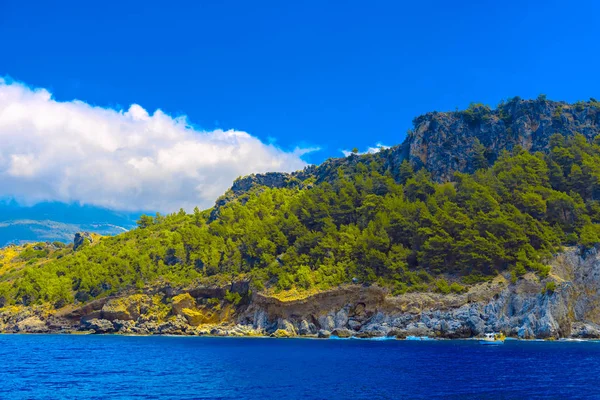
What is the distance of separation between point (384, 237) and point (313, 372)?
74451mm

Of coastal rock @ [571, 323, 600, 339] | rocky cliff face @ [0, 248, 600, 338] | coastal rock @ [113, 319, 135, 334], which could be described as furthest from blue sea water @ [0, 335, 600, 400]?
coastal rock @ [113, 319, 135, 334]

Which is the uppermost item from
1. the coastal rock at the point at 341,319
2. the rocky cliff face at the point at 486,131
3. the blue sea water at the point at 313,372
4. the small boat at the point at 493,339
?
the rocky cliff face at the point at 486,131

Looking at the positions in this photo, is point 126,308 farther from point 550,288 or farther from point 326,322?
point 550,288

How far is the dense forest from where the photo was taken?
115938 millimetres

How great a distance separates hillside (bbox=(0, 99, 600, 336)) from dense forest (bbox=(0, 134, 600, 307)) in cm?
37

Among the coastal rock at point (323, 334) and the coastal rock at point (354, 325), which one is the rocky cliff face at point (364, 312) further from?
the coastal rock at point (323, 334)

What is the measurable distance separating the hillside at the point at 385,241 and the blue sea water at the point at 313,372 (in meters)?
28.0

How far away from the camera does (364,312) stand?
11831 cm

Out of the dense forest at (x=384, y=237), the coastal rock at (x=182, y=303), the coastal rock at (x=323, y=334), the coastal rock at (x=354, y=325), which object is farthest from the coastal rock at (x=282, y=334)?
the coastal rock at (x=182, y=303)

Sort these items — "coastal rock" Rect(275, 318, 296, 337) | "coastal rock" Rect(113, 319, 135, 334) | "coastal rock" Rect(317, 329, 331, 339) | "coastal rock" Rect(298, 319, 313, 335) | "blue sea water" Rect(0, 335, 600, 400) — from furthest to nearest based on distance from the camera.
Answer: "coastal rock" Rect(113, 319, 135, 334) < "coastal rock" Rect(275, 318, 296, 337) < "coastal rock" Rect(298, 319, 313, 335) < "coastal rock" Rect(317, 329, 331, 339) < "blue sea water" Rect(0, 335, 600, 400)

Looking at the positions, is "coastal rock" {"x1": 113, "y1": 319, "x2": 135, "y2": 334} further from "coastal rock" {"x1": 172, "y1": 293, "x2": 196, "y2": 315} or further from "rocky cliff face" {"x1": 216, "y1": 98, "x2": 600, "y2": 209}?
"rocky cliff face" {"x1": 216, "y1": 98, "x2": 600, "y2": 209}

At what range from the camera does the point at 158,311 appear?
473 feet

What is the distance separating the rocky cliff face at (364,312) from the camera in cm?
10062

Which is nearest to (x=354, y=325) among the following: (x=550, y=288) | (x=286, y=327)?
(x=286, y=327)
